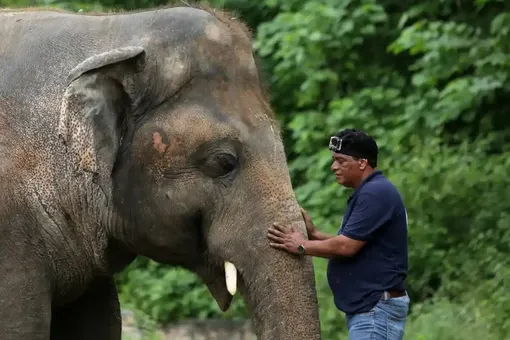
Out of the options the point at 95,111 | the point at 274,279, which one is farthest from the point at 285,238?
the point at 95,111

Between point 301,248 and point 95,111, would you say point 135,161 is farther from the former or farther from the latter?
point 301,248

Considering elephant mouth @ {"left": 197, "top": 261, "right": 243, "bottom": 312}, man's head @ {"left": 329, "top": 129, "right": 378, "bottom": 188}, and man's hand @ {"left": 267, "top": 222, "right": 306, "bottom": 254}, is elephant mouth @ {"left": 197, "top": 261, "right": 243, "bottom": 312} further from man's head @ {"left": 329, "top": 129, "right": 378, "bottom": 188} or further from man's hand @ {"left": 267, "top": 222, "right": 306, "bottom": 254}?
man's head @ {"left": 329, "top": 129, "right": 378, "bottom": 188}

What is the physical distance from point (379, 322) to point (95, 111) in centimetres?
142

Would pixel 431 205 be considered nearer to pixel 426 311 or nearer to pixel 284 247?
pixel 426 311

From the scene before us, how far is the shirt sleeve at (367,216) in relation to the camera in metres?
5.49

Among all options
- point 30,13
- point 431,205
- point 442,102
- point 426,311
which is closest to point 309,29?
point 442,102

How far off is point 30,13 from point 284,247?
151 centimetres

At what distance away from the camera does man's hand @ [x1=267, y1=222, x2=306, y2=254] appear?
508 centimetres

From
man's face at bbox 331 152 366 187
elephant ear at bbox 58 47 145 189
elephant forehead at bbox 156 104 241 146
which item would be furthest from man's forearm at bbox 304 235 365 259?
elephant ear at bbox 58 47 145 189

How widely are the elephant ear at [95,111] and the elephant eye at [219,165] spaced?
360 mm

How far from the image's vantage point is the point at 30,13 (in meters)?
5.68

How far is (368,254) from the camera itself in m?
5.55

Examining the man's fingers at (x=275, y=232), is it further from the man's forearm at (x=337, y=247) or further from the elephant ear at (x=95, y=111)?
the elephant ear at (x=95, y=111)

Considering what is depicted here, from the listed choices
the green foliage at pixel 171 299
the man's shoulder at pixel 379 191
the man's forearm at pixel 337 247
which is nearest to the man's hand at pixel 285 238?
the man's forearm at pixel 337 247
